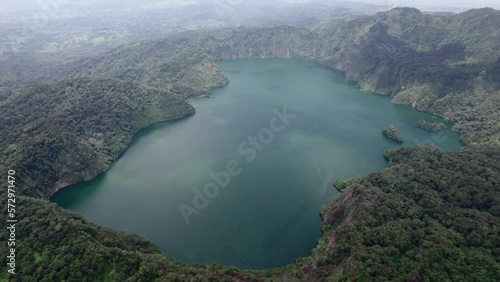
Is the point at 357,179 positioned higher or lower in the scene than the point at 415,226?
lower

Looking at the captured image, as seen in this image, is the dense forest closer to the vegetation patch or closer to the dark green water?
the dark green water

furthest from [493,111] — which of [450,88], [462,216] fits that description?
[462,216]

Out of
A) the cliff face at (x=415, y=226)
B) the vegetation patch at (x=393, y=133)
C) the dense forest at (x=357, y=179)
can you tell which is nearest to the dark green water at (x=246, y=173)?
the vegetation patch at (x=393, y=133)

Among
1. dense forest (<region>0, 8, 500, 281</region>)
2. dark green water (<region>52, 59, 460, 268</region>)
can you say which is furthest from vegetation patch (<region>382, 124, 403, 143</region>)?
dense forest (<region>0, 8, 500, 281</region>)

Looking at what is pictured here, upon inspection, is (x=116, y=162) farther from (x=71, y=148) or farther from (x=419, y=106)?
(x=419, y=106)

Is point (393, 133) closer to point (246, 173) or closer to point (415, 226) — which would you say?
point (246, 173)

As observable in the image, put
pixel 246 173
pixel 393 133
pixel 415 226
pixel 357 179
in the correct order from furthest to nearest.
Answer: pixel 393 133, pixel 246 173, pixel 357 179, pixel 415 226

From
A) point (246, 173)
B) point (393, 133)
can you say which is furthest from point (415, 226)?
point (393, 133)
